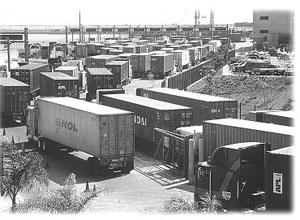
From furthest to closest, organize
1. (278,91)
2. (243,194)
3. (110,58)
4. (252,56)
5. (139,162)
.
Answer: (252,56)
(110,58)
(278,91)
(139,162)
(243,194)

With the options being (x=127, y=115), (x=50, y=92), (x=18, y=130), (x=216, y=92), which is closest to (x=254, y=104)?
(x=216, y=92)

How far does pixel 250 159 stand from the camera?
50.9 feet

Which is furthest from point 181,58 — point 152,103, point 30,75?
point 152,103

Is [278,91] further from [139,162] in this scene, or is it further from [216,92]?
[139,162]

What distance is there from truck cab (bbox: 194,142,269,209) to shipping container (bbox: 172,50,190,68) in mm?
50588

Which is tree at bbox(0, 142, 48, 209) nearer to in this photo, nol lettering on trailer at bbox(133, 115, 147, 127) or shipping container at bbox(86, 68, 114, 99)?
nol lettering on trailer at bbox(133, 115, 147, 127)

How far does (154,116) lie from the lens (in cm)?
2394

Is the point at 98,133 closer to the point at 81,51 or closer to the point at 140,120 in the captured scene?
the point at 140,120

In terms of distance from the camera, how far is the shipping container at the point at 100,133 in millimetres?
20484

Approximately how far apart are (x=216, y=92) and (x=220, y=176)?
28.7 m

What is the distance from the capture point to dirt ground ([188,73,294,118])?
123 feet

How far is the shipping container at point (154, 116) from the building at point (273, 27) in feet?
217

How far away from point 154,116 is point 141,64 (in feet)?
114


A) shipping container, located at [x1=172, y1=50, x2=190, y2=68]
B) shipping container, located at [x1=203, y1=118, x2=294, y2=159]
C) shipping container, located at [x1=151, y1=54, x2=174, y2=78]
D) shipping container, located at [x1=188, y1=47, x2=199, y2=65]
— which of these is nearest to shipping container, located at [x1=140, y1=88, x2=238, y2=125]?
shipping container, located at [x1=203, y1=118, x2=294, y2=159]
